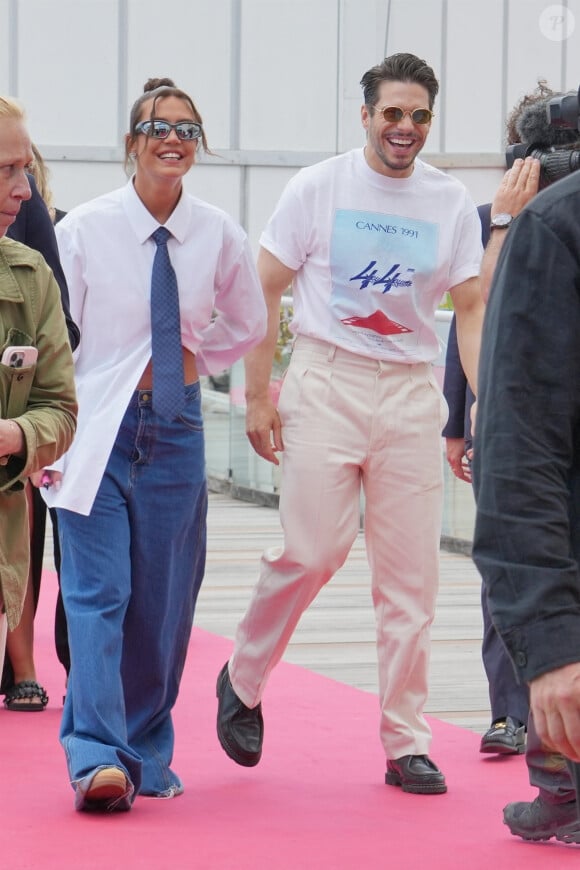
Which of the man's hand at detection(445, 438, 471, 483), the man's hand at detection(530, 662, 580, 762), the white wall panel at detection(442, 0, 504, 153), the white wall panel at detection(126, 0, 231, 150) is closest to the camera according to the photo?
the man's hand at detection(530, 662, 580, 762)

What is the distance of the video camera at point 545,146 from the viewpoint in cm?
405

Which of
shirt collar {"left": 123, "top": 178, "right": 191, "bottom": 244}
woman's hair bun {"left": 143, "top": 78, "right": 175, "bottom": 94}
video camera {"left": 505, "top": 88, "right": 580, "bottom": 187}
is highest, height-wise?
woman's hair bun {"left": 143, "top": 78, "right": 175, "bottom": 94}

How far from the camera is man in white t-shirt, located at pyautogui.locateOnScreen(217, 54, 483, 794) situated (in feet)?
15.4

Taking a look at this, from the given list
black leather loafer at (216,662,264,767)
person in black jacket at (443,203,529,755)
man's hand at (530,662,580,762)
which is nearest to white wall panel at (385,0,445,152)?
person in black jacket at (443,203,529,755)

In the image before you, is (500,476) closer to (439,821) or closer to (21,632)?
(439,821)

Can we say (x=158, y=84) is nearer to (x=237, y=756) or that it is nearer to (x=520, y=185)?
(x=520, y=185)

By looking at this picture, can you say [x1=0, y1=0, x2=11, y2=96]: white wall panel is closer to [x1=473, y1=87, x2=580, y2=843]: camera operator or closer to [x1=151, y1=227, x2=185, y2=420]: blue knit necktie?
[x1=151, y1=227, x2=185, y2=420]: blue knit necktie

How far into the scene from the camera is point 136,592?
4551mm

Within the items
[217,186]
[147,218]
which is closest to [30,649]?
[147,218]

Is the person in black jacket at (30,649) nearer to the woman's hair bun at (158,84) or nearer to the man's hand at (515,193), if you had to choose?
the woman's hair bun at (158,84)

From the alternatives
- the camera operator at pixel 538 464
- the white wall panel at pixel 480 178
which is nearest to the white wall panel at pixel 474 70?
the white wall panel at pixel 480 178

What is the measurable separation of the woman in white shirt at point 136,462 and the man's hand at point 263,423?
0.29 meters

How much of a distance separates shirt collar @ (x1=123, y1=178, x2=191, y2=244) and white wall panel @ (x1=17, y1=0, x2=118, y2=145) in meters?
15.0

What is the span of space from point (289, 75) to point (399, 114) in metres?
15.8
